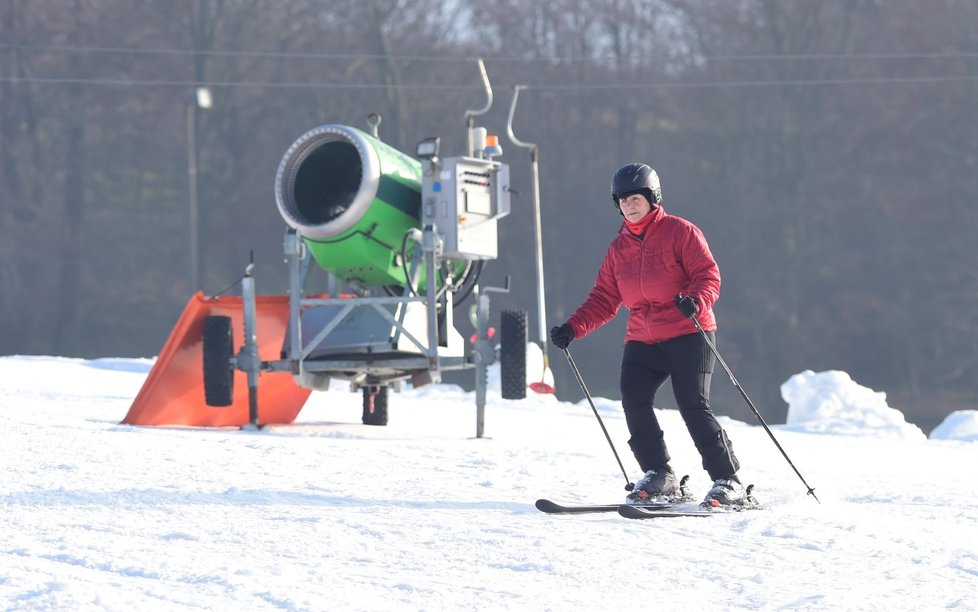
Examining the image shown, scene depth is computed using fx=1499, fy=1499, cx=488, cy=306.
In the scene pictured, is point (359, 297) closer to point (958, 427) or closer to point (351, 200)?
point (351, 200)

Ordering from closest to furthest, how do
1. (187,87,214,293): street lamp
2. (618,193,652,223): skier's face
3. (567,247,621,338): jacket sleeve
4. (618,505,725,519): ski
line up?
(618,505,725,519): ski
(618,193,652,223): skier's face
(567,247,621,338): jacket sleeve
(187,87,214,293): street lamp

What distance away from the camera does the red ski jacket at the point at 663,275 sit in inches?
265

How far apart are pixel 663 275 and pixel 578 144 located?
116ft

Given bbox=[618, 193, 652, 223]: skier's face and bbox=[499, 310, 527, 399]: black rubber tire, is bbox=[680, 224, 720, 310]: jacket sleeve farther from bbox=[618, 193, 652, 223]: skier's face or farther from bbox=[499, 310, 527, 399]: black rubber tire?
bbox=[499, 310, 527, 399]: black rubber tire

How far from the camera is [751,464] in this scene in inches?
390

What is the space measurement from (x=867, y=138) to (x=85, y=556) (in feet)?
119

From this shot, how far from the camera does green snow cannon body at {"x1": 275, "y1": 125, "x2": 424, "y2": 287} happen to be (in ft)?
37.4

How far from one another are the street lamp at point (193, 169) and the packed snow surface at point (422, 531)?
2584cm

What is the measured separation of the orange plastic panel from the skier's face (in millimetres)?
4810

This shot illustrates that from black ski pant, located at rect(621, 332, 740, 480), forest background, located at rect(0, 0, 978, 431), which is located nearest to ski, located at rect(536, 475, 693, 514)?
black ski pant, located at rect(621, 332, 740, 480)

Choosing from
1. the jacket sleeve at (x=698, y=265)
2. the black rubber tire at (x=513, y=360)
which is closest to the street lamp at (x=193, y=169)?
the black rubber tire at (x=513, y=360)

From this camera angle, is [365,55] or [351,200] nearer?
[351,200]

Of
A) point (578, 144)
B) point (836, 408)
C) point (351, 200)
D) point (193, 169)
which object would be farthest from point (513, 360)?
point (578, 144)

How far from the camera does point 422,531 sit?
5.95 meters
